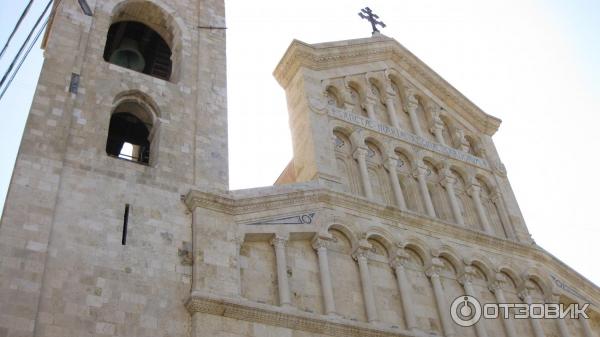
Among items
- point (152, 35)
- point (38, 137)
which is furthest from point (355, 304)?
point (152, 35)

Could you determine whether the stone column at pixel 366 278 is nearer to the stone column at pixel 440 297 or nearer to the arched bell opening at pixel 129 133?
the stone column at pixel 440 297

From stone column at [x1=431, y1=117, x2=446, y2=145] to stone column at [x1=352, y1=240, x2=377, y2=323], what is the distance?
521cm

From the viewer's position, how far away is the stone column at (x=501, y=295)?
14498 millimetres

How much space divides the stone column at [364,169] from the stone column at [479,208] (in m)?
3.08

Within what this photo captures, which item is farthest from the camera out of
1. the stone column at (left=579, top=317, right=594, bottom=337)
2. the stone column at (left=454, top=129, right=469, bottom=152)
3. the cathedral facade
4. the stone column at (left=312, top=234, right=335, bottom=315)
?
the stone column at (left=454, top=129, right=469, bottom=152)

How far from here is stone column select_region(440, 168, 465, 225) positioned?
16.1m

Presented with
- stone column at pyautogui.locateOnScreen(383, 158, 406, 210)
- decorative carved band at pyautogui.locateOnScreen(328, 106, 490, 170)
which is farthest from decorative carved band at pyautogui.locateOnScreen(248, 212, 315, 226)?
decorative carved band at pyautogui.locateOnScreen(328, 106, 490, 170)

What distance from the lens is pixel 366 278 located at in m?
13.3

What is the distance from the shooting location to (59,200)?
37.5ft

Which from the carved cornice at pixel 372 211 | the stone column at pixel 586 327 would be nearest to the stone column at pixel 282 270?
the carved cornice at pixel 372 211

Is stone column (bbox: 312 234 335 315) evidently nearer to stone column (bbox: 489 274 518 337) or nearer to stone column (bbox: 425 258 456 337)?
stone column (bbox: 425 258 456 337)

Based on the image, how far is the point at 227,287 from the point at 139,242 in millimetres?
1623

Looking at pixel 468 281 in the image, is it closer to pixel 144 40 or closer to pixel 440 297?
pixel 440 297

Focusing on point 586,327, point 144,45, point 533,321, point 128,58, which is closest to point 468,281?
point 533,321
